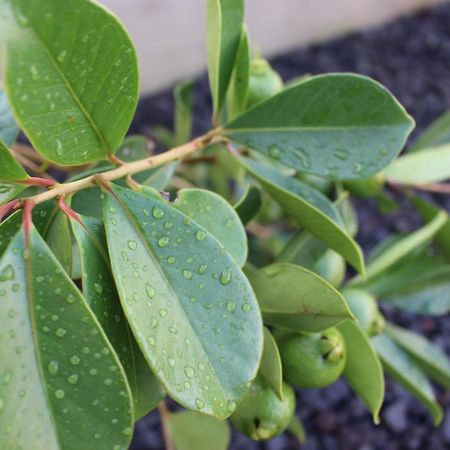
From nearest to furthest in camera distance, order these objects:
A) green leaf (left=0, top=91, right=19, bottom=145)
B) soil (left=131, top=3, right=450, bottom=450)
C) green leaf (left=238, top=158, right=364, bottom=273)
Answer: green leaf (left=238, top=158, right=364, bottom=273) → green leaf (left=0, top=91, right=19, bottom=145) → soil (left=131, top=3, right=450, bottom=450)

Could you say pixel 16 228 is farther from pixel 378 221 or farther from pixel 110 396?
pixel 378 221

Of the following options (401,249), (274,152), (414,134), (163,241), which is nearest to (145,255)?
(163,241)

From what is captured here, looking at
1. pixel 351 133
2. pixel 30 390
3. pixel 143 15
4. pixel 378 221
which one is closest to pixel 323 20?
pixel 143 15

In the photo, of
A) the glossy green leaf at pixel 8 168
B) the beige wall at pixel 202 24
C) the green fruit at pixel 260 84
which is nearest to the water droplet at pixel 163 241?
the glossy green leaf at pixel 8 168

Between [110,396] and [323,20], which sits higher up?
[110,396]

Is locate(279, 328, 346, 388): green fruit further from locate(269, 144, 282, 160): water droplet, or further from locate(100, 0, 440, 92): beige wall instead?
locate(100, 0, 440, 92): beige wall

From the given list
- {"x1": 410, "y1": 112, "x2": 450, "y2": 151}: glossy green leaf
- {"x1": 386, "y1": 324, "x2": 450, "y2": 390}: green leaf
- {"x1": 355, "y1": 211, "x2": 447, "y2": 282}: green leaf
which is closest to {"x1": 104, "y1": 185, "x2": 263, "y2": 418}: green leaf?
{"x1": 355, "y1": 211, "x2": 447, "y2": 282}: green leaf
